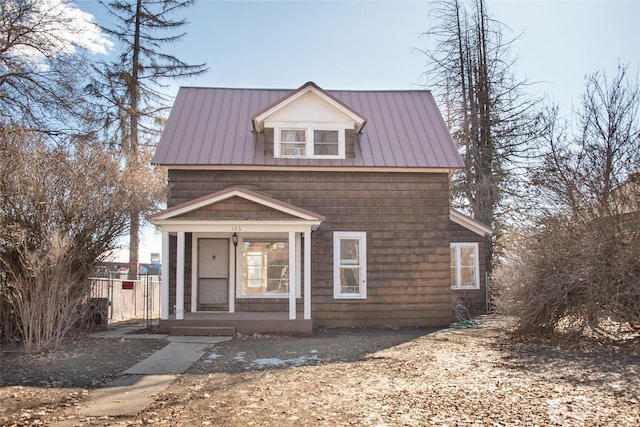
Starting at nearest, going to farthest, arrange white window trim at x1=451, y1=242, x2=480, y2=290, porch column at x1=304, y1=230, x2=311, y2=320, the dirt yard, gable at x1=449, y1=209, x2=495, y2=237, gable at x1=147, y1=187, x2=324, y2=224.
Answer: the dirt yard, gable at x1=147, y1=187, x2=324, y2=224, porch column at x1=304, y1=230, x2=311, y2=320, gable at x1=449, y1=209, x2=495, y2=237, white window trim at x1=451, y1=242, x2=480, y2=290

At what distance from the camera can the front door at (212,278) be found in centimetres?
1303

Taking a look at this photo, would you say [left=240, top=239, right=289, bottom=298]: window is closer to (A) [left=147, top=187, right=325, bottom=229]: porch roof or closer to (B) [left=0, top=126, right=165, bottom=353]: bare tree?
(A) [left=147, top=187, right=325, bottom=229]: porch roof

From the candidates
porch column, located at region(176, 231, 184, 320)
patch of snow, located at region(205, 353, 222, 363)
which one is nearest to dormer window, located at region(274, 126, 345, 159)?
porch column, located at region(176, 231, 184, 320)

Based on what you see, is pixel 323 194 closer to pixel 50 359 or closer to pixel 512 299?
pixel 512 299

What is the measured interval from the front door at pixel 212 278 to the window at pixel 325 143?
3.35 metres

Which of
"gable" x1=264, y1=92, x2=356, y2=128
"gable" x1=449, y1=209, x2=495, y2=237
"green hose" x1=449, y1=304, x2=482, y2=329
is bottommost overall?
"green hose" x1=449, y1=304, x2=482, y2=329

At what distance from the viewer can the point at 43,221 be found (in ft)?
31.3

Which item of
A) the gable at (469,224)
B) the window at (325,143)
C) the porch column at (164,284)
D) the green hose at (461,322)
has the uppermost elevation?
the window at (325,143)

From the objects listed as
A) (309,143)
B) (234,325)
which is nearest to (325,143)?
(309,143)

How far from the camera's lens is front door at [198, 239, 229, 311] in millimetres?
13031

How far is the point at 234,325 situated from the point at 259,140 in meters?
5.10

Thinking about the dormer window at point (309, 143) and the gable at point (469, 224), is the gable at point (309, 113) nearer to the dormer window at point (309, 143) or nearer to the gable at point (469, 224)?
the dormer window at point (309, 143)

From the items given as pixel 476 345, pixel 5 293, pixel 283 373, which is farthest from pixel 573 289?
pixel 5 293

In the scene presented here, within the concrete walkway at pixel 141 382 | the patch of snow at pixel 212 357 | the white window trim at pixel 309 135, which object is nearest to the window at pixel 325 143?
the white window trim at pixel 309 135
